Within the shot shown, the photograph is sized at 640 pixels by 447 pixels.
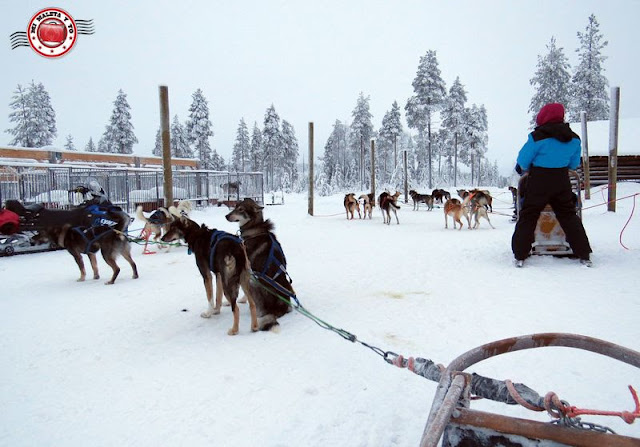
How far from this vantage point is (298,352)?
368cm

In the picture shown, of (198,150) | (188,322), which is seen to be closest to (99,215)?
(188,322)

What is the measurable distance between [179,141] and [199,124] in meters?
5.62

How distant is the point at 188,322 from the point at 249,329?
0.85 meters

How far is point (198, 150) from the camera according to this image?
48562 mm

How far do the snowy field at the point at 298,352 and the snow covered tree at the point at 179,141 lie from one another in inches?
1827

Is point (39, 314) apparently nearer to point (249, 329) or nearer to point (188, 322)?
point (188, 322)

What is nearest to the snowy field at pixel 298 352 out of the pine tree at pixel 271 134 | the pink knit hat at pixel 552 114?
the pink knit hat at pixel 552 114

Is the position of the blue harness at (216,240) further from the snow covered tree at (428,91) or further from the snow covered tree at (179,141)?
the snow covered tree at (179,141)

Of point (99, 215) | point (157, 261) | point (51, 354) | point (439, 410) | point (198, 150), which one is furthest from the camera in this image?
point (198, 150)

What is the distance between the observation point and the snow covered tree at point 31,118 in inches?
1564

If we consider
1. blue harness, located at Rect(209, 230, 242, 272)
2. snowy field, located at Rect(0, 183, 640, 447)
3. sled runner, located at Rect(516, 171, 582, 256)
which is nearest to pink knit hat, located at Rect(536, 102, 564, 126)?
sled runner, located at Rect(516, 171, 582, 256)

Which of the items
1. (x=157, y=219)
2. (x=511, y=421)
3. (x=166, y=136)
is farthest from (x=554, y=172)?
(x=166, y=136)

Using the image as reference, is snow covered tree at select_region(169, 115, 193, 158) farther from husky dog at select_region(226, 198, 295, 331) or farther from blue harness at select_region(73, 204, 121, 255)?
husky dog at select_region(226, 198, 295, 331)

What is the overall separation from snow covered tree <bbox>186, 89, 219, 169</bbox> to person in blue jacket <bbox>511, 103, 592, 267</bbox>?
44366 millimetres
